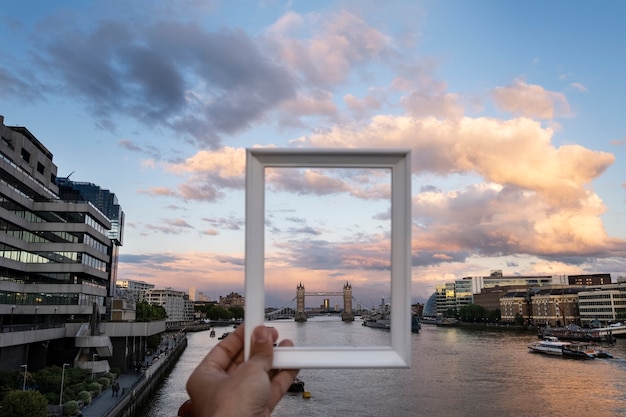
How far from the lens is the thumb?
7.00ft

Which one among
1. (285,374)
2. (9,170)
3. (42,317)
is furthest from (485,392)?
(285,374)

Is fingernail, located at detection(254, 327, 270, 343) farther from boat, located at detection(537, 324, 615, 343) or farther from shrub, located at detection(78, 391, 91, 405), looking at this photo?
boat, located at detection(537, 324, 615, 343)

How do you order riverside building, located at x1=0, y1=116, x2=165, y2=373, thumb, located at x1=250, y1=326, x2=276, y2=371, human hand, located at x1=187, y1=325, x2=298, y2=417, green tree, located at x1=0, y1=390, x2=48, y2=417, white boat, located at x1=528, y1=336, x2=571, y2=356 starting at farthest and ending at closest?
white boat, located at x1=528, y1=336, x2=571, y2=356 → riverside building, located at x1=0, y1=116, x2=165, y2=373 → green tree, located at x1=0, y1=390, x2=48, y2=417 → thumb, located at x1=250, y1=326, x2=276, y2=371 → human hand, located at x1=187, y1=325, x2=298, y2=417

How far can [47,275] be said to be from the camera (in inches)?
1406

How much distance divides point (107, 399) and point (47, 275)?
41.9ft

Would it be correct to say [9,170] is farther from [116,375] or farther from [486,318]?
[486,318]

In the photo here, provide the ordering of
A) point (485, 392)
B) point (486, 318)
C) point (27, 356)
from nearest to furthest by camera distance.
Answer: point (27, 356) → point (485, 392) → point (486, 318)

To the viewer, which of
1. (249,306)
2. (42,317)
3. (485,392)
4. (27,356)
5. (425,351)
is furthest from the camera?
(425,351)

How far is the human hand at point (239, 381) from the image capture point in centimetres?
200

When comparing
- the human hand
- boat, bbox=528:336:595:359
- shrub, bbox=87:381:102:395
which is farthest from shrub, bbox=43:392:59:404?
boat, bbox=528:336:595:359

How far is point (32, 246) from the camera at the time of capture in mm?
34594

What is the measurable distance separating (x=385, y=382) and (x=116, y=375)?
18.0 metres

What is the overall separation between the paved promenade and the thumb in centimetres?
2432

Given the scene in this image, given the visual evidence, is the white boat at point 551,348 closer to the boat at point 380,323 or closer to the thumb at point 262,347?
the boat at point 380,323
